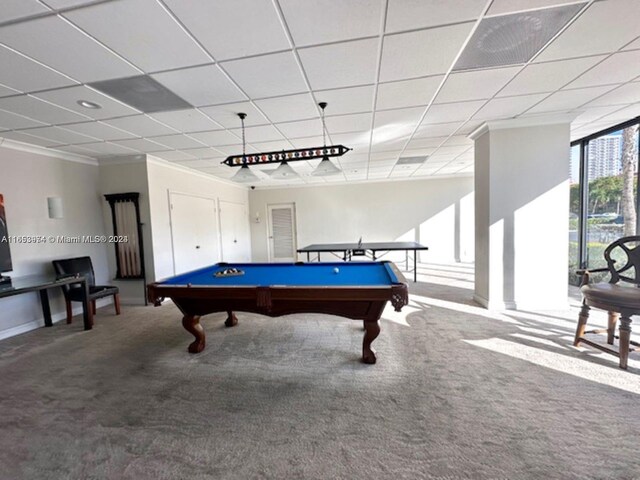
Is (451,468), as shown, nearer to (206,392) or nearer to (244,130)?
(206,392)

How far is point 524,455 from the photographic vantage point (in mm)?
1479

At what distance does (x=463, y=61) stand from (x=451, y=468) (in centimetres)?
280

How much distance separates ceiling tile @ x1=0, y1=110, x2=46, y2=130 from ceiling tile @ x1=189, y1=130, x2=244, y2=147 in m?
1.61

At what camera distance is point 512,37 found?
1.92 metres

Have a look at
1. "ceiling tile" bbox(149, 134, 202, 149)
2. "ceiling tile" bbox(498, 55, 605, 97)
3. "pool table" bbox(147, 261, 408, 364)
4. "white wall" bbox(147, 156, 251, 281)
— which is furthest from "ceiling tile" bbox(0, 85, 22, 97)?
"ceiling tile" bbox(498, 55, 605, 97)

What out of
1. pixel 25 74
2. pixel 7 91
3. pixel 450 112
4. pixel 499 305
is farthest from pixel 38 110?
pixel 499 305

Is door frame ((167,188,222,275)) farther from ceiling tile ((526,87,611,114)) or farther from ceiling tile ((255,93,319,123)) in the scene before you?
ceiling tile ((526,87,611,114))

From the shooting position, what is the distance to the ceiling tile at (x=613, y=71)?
7.25 feet

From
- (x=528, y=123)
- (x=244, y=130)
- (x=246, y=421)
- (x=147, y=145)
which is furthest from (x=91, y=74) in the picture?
(x=528, y=123)

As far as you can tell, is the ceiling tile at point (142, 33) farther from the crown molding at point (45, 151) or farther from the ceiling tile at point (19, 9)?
the crown molding at point (45, 151)

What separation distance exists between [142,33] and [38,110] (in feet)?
6.48

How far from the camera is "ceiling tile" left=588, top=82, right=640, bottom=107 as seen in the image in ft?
9.03

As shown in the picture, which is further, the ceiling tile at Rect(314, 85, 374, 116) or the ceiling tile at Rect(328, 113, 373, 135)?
the ceiling tile at Rect(328, 113, 373, 135)

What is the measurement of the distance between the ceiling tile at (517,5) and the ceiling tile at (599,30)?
10.8 inches
